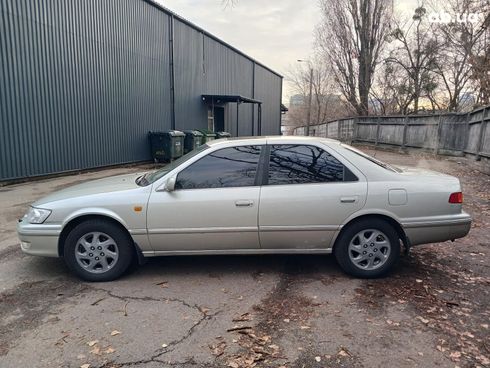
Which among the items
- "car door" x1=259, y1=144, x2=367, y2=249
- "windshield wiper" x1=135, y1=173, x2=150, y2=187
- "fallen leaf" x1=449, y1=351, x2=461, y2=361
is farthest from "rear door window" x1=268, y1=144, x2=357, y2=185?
"fallen leaf" x1=449, y1=351, x2=461, y2=361

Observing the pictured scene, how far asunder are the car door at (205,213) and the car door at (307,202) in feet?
0.53

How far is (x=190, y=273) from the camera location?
179 inches

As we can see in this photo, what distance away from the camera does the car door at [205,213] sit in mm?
4227

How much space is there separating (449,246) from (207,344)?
3936 millimetres

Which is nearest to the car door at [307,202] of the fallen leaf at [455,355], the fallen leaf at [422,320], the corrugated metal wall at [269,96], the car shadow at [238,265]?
the car shadow at [238,265]

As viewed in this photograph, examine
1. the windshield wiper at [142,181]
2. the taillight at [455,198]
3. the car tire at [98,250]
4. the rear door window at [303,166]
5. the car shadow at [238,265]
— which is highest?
the rear door window at [303,166]

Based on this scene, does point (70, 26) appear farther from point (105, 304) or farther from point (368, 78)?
point (368, 78)

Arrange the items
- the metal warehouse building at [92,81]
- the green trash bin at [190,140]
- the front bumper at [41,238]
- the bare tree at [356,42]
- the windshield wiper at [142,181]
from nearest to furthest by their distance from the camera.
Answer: the front bumper at [41,238] → the windshield wiper at [142,181] → the metal warehouse building at [92,81] → the green trash bin at [190,140] → the bare tree at [356,42]

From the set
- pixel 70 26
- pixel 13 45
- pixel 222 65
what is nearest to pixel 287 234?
pixel 13 45

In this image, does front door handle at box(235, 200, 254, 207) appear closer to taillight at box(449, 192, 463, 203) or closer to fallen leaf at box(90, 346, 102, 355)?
fallen leaf at box(90, 346, 102, 355)

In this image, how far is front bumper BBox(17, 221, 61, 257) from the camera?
4.22 metres

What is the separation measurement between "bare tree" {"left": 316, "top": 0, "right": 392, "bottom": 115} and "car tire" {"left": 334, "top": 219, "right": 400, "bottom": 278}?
2929 cm

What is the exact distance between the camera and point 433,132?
60.7 ft

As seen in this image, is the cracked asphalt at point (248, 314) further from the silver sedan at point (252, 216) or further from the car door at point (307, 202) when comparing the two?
the car door at point (307, 202)
